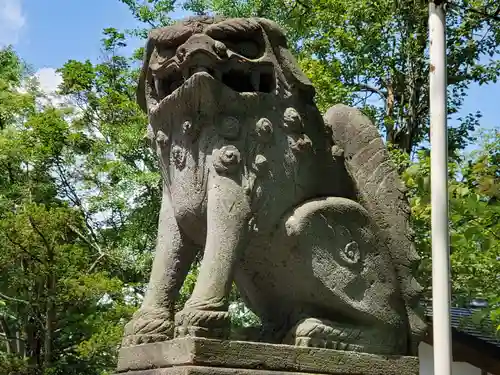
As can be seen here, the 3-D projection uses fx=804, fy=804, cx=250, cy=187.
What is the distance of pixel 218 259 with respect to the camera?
4.49m

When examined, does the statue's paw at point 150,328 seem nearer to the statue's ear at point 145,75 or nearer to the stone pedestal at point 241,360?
the stone pedestal at point 241,360

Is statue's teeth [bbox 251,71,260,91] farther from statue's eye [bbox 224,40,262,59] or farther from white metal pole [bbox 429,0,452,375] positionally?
white metal pole [bbox 429,0,452,375]

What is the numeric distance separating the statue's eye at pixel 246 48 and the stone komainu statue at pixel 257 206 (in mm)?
12

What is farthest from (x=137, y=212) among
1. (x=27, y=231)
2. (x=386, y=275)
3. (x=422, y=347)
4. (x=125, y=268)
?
(x=386, y=275)

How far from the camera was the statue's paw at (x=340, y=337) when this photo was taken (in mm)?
4727

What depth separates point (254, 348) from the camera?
4.43 meters

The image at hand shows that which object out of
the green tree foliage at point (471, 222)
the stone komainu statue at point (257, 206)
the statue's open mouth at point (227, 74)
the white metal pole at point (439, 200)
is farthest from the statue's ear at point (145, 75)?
the green tree foliage at point (471, 222)

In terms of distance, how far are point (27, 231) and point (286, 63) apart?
31.8ft

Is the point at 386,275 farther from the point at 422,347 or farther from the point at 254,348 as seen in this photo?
the point at 422,347

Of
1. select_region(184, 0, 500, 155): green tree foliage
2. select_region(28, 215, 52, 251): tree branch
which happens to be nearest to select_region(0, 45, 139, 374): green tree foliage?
select_region(28, 215, 52, 251): tree branch

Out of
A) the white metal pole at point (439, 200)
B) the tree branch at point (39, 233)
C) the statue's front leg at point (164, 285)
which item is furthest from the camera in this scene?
the tree branch at point (39, 233)

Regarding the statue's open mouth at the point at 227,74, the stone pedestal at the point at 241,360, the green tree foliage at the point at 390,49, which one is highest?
the green tree foliage at the point at 390,49

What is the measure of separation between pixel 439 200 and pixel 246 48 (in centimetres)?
147

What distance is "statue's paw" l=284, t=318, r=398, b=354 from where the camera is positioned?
473 cm
